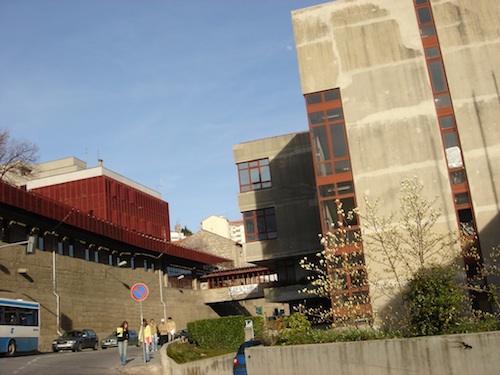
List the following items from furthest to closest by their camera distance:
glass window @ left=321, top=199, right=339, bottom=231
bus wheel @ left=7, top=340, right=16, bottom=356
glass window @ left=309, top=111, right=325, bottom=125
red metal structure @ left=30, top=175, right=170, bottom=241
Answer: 1. red metal structure @ left=30, top=175, right=170, bottom=241
2. glass window @ left=309, top=111, right=325, bottom=125
3. glass window @ left=321, top=199, right=339, bottom=231
4. bus wheel @ left=7, top=340, right=16, bottom=356

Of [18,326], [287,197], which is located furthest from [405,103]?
[18,326]

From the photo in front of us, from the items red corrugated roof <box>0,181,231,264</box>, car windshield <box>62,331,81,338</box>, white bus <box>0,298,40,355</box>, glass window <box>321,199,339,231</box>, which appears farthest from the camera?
car windshield <box>62,331,81,338</box>

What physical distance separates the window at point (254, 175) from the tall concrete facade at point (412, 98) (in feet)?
33.0

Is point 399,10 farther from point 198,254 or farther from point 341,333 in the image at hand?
point 198,254

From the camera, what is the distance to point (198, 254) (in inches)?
2483

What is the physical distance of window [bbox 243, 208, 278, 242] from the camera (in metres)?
40.8

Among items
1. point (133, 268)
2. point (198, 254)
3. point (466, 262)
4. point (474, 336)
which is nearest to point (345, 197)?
point (466, 262)

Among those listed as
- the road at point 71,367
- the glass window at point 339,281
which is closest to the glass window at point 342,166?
the glass window at point 339,281

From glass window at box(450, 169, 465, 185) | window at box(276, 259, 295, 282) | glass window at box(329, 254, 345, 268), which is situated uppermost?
glass window at box(450, 169, 465, 185)

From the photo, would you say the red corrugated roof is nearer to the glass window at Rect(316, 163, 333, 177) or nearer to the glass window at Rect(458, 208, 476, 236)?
the glass window at Rect(316, 163, 333, 177)

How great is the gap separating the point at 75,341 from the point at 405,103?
24250 millimetres

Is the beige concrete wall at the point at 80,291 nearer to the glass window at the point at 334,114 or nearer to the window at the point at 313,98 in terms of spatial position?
the window at the point at 313,98

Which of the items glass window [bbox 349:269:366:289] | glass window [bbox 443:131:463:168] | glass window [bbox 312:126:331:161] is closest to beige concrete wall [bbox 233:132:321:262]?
glass window [bbox 312:126:331:161]

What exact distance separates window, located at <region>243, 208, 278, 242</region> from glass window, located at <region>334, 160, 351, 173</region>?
10.1 meters
